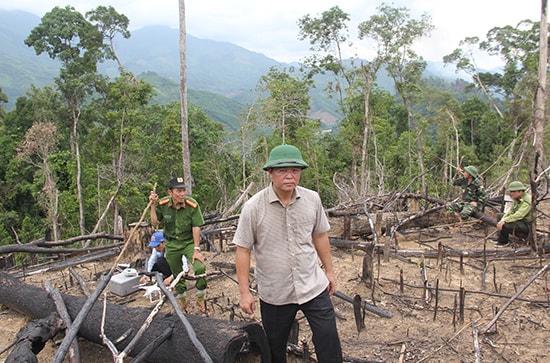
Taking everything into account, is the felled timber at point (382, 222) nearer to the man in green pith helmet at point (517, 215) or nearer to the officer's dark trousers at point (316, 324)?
the man in green pith helmet at point (517, 215)

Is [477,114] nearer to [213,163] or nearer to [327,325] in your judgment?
[213,163]

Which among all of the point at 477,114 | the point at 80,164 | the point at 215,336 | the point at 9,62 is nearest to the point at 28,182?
the point at 80,164

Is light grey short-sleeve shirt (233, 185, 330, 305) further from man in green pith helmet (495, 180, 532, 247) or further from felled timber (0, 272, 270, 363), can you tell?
man in green pith helmet (495, 180, 532, 247)

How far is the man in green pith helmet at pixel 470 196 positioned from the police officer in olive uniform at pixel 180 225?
551cm

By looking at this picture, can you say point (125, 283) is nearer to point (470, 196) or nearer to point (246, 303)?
point (246, 303)

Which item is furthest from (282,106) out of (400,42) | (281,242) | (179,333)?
(281,242)

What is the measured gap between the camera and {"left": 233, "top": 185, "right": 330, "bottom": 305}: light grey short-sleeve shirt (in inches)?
104

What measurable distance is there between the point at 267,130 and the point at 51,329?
19.1m

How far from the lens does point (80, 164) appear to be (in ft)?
67.3

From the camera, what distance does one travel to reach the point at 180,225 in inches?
185

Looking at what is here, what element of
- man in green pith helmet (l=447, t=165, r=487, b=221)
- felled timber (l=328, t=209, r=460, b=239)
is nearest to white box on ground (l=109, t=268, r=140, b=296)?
felled timber (l=328, t=209, r=460, b=239)

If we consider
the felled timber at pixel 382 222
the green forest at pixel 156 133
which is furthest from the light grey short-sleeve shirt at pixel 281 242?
the green forest at pixel 156 133

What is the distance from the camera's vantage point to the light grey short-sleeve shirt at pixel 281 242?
2648 millimetres

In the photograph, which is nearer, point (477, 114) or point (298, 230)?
point (298, 230)
